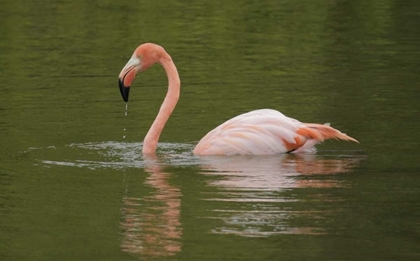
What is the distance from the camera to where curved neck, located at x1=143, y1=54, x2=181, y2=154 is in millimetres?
11469

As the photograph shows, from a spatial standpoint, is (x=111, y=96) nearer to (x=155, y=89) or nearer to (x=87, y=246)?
(x=155, y=89)

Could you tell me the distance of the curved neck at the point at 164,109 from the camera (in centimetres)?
1147

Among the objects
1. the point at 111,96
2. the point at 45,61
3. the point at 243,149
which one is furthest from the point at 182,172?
the point at 45,61

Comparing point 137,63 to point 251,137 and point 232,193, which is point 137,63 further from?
point 232,193

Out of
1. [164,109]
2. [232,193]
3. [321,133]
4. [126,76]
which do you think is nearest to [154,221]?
[232,193]

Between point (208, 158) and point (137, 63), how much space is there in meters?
1.24

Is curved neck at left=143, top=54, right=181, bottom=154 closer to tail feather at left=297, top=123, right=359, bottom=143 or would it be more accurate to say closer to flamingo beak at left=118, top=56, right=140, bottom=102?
flamingo beak at left=118, top=56, right=140, bottom=102

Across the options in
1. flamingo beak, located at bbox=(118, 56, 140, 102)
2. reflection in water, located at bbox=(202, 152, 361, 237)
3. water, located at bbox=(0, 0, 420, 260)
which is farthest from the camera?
flamingo beak, located at bbox=(118, 56, 140, 102)

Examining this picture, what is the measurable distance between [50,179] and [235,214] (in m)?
2.14

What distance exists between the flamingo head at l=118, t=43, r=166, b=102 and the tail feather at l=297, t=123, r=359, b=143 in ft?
5.44

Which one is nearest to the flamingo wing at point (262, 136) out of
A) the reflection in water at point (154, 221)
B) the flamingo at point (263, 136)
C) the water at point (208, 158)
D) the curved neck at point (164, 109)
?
the flamingo at point (263, 136)

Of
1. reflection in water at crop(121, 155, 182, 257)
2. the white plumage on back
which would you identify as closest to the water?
reflection in water at crop(121, 155, 182, 257)

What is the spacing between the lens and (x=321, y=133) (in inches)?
439

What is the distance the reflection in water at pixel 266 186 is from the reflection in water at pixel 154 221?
33 cm
